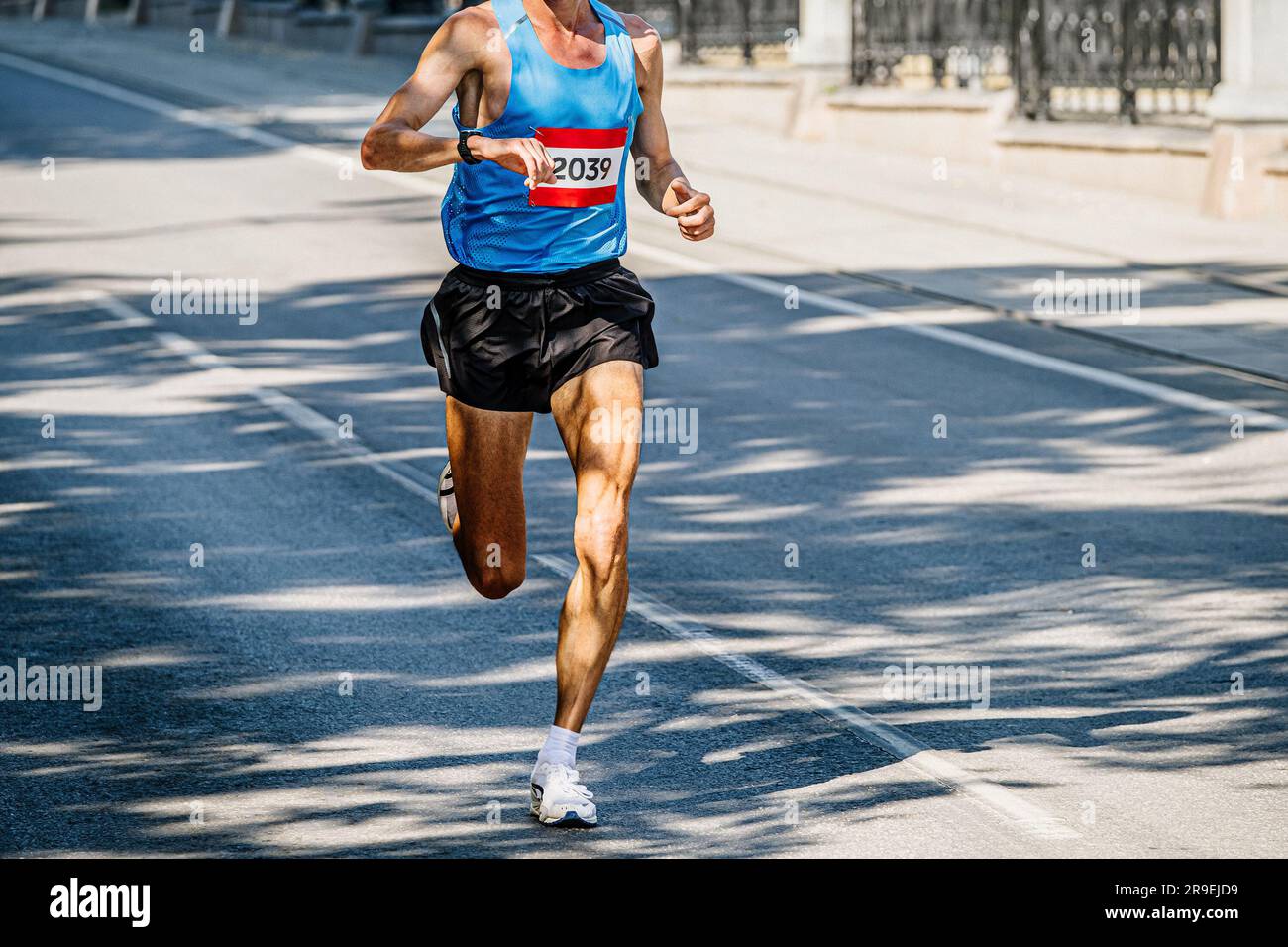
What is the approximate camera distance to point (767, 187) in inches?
855

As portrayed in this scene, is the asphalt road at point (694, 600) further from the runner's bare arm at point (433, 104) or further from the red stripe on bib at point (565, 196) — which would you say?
the runner's bare arm at point (433, 104)

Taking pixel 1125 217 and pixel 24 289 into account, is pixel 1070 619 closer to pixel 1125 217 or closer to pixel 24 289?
pixel 24 289

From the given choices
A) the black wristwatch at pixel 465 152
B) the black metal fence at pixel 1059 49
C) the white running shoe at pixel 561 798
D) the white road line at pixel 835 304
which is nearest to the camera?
the black wristwatch at pixel 465 152

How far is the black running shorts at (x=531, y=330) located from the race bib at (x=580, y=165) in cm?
21

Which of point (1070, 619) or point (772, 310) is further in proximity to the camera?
point (772, 310)

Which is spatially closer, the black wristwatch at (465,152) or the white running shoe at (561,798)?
the black wristwatch at (465,152)

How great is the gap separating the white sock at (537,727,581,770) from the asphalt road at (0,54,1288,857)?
0.21 m

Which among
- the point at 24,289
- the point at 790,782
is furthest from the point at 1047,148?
the point at 790,782

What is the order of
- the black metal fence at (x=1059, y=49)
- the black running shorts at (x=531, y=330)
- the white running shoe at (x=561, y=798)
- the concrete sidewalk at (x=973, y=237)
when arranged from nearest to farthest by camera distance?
the white running shoe at (x=561, y=798)
the black running shorts at (x=531, y=330)
the concrete sidewalk at (x=973, y=237)
the black metal fence at (x=1059, y=49)

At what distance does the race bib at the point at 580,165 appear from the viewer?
5.66 meters

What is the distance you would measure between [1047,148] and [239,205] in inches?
323

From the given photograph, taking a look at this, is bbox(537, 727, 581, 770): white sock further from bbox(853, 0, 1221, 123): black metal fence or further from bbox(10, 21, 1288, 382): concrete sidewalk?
bbox(853, 0, 1221, 123): black metal fence

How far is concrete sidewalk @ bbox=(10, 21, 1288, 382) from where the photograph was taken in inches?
569

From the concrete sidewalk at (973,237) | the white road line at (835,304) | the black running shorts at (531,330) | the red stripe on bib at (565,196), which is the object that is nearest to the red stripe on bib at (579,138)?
the red stripe on bib at (565,196)
